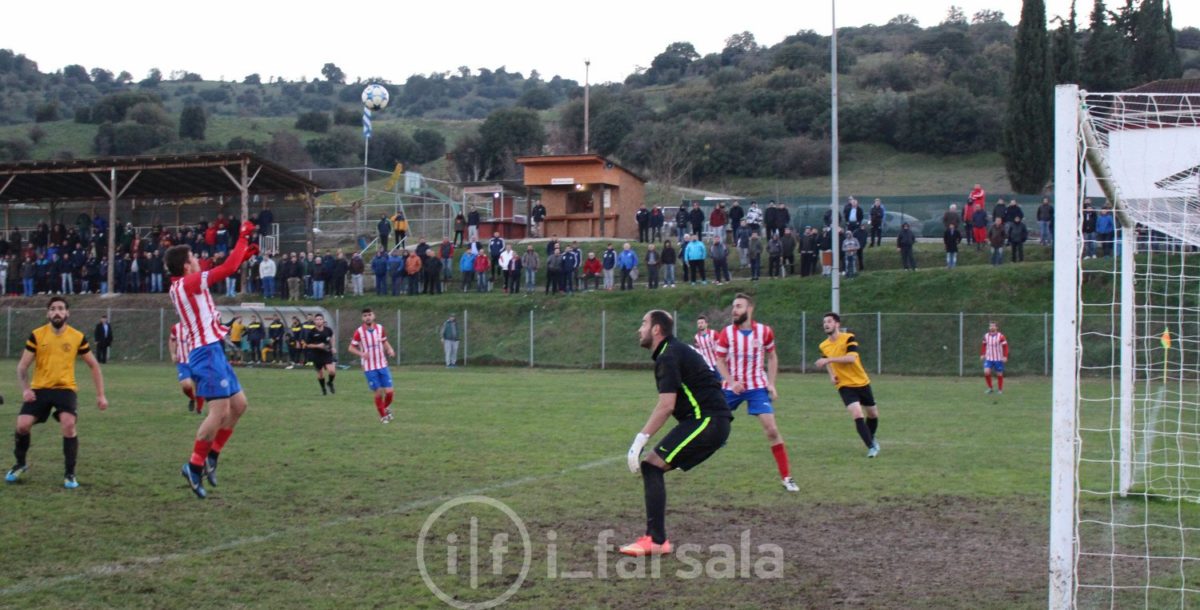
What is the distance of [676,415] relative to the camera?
827cm

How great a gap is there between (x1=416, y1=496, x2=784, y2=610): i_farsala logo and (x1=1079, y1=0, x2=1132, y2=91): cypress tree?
63316 mm

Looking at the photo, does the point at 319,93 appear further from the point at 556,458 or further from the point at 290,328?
the point at 556,458

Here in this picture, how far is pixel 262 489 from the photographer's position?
10664 mm

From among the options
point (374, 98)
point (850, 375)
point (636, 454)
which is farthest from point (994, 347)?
point (374, 98)

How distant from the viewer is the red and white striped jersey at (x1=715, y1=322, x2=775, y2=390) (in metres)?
11.6

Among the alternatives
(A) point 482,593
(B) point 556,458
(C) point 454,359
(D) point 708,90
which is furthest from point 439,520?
(D) point 708,90

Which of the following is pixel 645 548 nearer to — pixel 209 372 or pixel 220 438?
pixel 209 372

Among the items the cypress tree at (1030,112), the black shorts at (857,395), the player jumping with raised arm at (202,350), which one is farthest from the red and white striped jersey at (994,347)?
the cypress tree at (1030,112)

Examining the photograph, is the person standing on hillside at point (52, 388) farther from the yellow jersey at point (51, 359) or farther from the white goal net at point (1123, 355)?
the white goal net at point (1123, 355)

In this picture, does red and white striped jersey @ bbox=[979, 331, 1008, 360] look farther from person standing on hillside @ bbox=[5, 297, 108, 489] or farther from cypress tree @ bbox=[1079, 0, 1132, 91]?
cypress tree @ bbox=[1079, 0, 1132, 91]

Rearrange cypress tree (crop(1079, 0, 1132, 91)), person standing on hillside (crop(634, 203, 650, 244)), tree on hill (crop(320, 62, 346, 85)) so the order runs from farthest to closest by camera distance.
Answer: tree on hill (crop(320, 62, 346, 85))
cypress tree (crop(1079, 0, 1132, 91))
person standing on hillside (crop(634, 203, 650, 244))

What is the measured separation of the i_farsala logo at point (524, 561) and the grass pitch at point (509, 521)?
29mm

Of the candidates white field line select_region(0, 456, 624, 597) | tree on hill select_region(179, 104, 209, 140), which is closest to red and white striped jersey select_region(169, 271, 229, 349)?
white field line select_region(0, 456, 624, 597)

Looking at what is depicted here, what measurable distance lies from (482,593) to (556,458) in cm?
606
